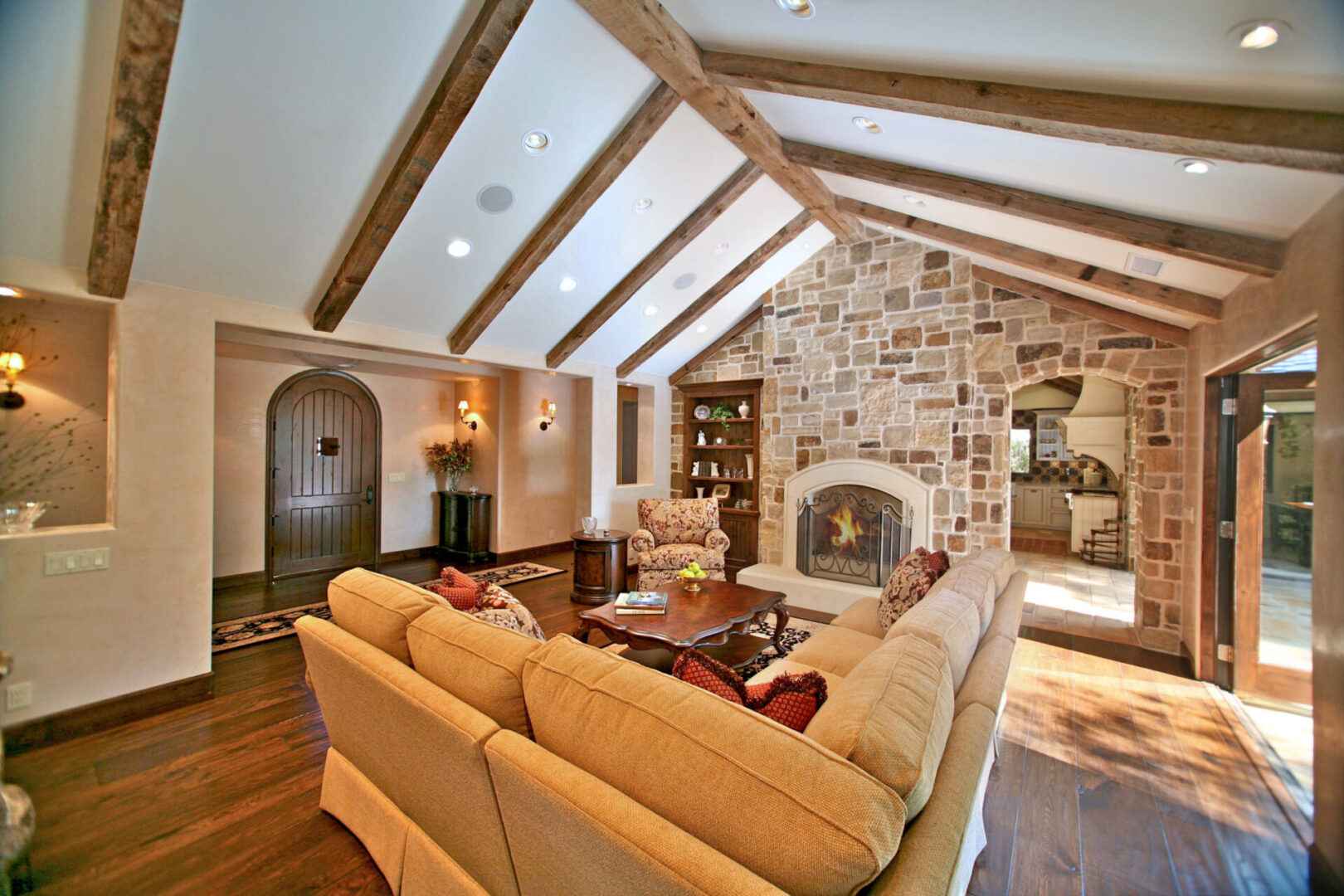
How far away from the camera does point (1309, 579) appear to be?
2.78ft

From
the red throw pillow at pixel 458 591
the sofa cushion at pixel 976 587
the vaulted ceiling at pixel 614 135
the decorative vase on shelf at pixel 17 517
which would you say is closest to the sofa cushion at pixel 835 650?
the sofa cushion at pixel 976 587

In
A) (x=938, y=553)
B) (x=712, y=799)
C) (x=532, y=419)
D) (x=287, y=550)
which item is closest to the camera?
(x=712, y=799)

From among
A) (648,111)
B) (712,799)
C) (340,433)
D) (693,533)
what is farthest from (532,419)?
(712,799)

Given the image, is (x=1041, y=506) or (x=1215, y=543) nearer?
(x=1215, y=543)

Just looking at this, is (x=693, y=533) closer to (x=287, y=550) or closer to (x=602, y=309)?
(x=602, y=309)

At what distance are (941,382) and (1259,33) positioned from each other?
147 inches

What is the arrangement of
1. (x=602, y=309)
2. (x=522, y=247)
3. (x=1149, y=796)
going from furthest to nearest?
(x=602, y=309)
(x=522, y=247)
(x=1149, y=796)

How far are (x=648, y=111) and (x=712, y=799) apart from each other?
333 centimetres

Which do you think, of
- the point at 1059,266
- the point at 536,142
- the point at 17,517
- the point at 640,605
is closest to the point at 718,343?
the point at 1059,266

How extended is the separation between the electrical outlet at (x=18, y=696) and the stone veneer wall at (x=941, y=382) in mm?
5108

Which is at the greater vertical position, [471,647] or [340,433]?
[340,433]

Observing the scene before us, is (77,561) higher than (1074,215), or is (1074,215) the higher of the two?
(1074,215)

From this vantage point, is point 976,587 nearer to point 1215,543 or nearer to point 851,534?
point 1215,543

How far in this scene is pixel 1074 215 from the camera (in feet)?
8.36
